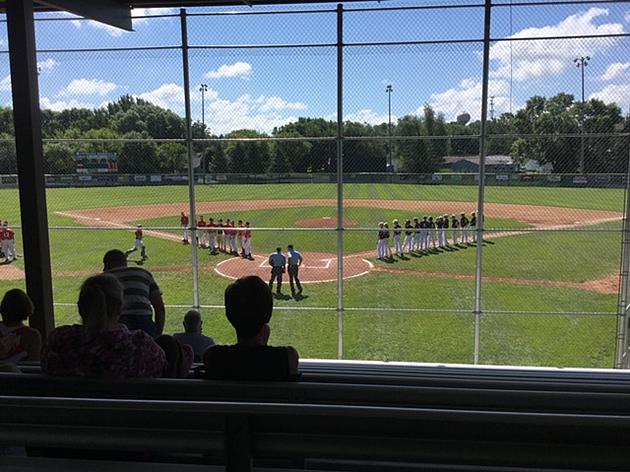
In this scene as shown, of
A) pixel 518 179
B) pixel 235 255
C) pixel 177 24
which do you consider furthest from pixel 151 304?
pixel 235 255

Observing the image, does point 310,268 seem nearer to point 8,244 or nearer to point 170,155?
point 170,155

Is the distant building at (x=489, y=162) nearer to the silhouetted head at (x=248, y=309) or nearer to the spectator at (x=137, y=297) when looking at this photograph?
the spectator at (x=137, y=297)

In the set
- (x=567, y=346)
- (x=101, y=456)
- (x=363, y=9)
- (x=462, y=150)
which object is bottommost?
(x=567, y=346)

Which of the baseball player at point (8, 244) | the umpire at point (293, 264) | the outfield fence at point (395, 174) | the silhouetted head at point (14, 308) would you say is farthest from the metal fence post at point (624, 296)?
the baseball player at point (8, 244)

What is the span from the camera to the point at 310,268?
19062 mm

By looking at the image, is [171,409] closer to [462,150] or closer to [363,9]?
[363,9]

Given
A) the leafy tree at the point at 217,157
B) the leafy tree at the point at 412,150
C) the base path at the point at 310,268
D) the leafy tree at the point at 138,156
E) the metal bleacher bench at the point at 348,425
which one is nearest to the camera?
the metal bleacher bench at the point at 348,425

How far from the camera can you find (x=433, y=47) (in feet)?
27.6

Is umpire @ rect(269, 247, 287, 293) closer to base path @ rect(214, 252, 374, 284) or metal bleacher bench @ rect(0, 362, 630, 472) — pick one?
base path @ rect(214, 252, 374, 284)

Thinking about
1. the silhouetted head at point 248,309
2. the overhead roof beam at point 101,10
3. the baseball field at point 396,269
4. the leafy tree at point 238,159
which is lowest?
the baseball field at point 396,269

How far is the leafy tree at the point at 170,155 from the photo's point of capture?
15.3 metres

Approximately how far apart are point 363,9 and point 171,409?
7.81 meters

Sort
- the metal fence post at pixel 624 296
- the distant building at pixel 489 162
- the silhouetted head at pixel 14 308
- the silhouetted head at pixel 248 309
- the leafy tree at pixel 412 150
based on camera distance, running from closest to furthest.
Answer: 1. the silhouetted head at pixel 248 309
2. the silhouetted head at pixel 14 308
3. the metal fence post at pixel 624 296
4. the leafy tree at pixel 412 150
5. the distant building at pixel 489 162

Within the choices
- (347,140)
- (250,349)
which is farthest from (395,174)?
(250,349)
